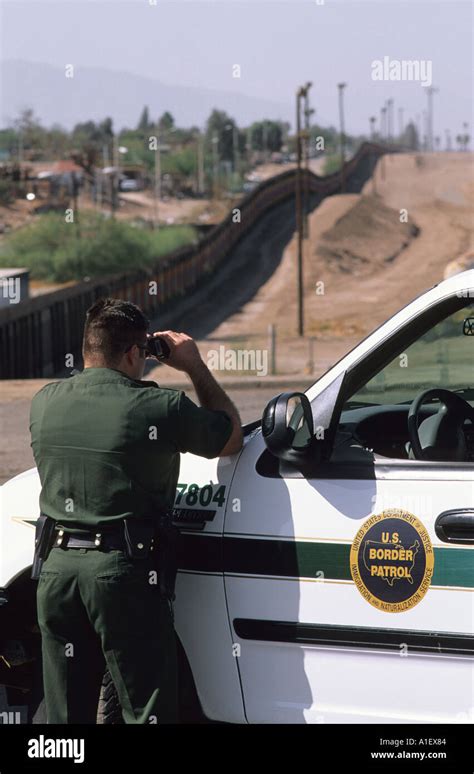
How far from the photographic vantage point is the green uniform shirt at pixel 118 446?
12.1ft

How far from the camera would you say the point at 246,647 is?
12.7 feet

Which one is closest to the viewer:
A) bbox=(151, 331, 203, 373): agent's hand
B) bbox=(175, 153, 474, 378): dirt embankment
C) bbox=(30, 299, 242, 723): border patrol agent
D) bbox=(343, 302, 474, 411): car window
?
bbox=(30, 299, 242, 723): border patrol agent

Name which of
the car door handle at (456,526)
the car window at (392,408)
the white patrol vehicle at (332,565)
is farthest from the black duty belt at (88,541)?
the car door handle at (456,526)

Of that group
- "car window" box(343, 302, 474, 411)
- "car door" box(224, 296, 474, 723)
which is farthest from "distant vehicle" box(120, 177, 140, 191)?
"car door" box(224, 296, 474, 723)

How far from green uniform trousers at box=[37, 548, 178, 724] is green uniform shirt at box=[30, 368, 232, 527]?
0.15m

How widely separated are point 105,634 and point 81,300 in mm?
31707

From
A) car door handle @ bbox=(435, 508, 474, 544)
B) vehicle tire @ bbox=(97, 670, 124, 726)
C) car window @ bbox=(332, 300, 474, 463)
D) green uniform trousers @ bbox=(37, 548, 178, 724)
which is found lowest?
vehicle tire @ bbox=(97, 670, 124, 726)

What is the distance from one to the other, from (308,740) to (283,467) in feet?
2.69

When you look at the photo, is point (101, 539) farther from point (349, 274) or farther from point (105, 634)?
point (349, 274)

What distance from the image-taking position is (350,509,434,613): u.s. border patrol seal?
359cm

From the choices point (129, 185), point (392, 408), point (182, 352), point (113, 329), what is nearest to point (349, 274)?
point (392, 408)

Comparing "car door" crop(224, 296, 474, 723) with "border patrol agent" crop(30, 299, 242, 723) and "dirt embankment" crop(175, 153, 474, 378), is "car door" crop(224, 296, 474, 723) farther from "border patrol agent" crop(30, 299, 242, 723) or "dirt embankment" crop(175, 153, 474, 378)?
"dirt embankment" crop(175, 153, 474, 378)

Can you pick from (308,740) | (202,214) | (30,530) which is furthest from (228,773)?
(202,214)

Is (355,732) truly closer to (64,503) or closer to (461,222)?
(64,503)
